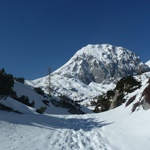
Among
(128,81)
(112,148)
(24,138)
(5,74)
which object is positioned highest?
(128,81)

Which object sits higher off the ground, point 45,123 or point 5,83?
point 5,83

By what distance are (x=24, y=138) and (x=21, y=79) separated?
7227 centimetres

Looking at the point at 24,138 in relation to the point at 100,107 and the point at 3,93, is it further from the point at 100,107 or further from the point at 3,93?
the point at 100,107

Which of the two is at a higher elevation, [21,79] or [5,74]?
[21,79]

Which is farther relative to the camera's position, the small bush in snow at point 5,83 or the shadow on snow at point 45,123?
the small bush in snow at point 5,83

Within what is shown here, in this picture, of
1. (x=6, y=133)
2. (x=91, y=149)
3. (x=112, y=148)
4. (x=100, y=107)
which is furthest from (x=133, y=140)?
(x=100, y=107)

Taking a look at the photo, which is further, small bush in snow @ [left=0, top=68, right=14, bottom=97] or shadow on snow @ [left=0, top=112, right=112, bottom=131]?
small bush in snow @ [left=0, top=68, right=14, bottom=97]

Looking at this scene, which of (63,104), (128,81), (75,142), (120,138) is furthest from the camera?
(63,104)

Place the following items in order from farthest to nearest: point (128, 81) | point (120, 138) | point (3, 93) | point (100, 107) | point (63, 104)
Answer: point (63, 104), point (100, 107), point (128, 81), point (3, 93), point (120, 138)

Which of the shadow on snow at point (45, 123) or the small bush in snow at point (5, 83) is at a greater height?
the small bush in snow at point (5, 83)

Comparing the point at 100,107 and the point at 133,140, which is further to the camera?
the point at 100,107

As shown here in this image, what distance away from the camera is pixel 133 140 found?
12.1 metres

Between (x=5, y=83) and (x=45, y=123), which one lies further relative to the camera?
(x=5, y=83)

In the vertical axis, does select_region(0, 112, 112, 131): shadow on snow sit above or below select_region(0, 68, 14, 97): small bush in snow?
below
